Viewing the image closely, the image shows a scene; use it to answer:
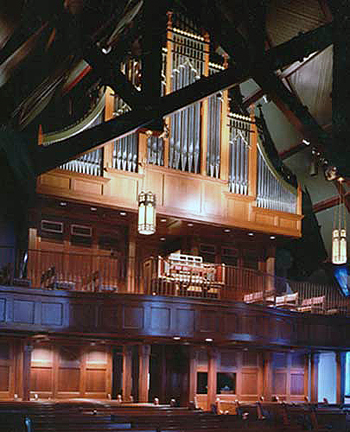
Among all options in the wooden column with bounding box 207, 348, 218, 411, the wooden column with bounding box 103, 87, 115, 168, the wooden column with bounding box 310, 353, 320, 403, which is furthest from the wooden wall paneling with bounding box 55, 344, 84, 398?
the wooden column with bounding box 310, 353, 320, 403

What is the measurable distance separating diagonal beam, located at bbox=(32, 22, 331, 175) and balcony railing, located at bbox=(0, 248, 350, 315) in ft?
8.04

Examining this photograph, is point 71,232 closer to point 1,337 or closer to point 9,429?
point 1,337

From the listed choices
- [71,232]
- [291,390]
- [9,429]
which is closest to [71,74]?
[71,232]

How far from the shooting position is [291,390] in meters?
21.7

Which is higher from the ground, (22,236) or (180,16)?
(180,16)

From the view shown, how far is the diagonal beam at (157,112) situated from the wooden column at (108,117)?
301 centimetres

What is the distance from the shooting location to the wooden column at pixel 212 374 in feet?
64.4

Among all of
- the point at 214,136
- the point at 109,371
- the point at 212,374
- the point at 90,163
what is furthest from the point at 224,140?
the point at 109,371

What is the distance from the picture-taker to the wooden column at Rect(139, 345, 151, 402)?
18625 millimetres

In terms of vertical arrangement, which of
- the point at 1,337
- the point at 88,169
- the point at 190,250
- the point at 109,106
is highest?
the point at 109,106

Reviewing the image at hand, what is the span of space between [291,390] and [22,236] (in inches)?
367

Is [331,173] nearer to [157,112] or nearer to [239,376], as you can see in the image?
[239,376]

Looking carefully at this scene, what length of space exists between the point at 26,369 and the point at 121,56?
8237 millimetres

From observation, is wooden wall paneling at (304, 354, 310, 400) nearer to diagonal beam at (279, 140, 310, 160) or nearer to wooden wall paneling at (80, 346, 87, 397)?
diagonal beam at (279, 140, 310, 160)
